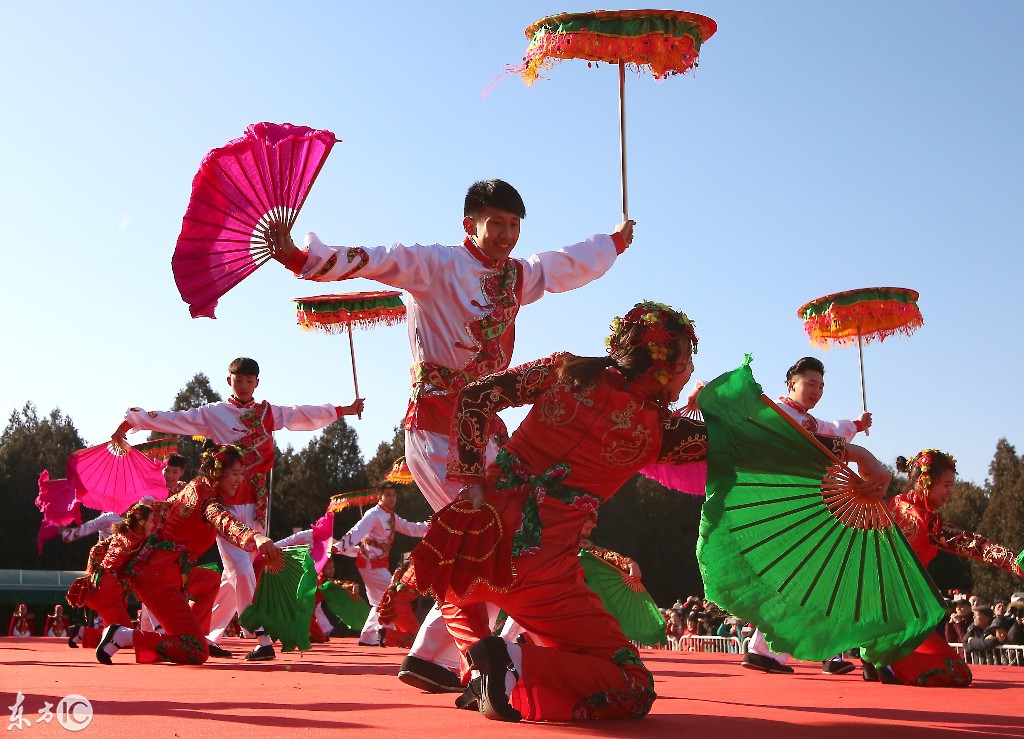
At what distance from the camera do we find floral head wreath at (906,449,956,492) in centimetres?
624

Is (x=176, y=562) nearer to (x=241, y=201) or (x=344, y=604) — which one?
(x=241, y=201)

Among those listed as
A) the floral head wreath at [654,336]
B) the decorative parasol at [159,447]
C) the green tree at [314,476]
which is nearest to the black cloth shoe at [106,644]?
the floral head wreath at [654,336]

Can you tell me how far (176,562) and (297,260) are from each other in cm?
353

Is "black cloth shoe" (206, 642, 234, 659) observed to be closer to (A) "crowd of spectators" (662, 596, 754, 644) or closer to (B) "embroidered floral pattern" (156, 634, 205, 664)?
(B) "embroidered floral pattern" (156, 634, 205, 664)

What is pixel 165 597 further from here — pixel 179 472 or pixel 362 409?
pixel 179 472

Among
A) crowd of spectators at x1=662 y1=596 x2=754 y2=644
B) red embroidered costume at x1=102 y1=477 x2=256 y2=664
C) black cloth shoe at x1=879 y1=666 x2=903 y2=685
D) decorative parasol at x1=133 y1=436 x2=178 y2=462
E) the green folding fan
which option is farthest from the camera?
the green folding fan

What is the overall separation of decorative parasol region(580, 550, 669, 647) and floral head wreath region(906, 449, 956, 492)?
1.98 meters

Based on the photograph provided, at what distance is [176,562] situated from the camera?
7230 mm

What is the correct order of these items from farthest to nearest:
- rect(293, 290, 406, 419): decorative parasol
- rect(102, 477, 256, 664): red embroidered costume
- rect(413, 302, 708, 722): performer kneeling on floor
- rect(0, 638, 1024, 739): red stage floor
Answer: rect(293, 290, 406, 419): decorative parasol → rect(102, 477, 256, 664): red embroidered costume → rect(413, 302, 708, 722): performer kneeling on floor → rect(0, 638, 1024, 739): red stage floor

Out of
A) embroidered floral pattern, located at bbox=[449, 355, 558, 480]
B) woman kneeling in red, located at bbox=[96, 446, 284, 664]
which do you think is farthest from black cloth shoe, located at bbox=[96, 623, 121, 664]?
embroidered floral pattern, located at bbox=[449, 355, 558, 480]

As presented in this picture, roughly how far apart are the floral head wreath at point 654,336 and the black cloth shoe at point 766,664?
375 cm

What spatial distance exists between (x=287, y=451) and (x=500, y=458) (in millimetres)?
36109

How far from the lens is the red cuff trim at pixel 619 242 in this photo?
17.4 ft

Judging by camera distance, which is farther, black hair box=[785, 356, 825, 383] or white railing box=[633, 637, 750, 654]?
white railing box=[633, 637, 750, 654]
